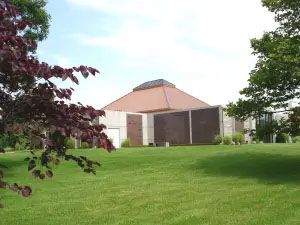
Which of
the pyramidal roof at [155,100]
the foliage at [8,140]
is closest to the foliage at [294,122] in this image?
the foliage at [8,140]

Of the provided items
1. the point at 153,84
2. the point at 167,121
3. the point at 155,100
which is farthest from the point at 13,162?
the point at 153,84

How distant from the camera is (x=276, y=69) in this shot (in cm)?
1991

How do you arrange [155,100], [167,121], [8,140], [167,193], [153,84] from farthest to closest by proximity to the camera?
[153,84] → [155,100] → [167,121] → [167,193] → [8,140]

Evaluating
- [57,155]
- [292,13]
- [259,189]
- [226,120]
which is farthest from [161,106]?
[57,155]

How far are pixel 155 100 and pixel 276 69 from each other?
184 ft

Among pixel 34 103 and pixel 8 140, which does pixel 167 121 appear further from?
pixel 34 103

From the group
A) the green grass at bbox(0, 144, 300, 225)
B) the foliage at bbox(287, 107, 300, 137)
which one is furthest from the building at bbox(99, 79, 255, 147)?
the foliage at bbox(287, 107, 300, 137)

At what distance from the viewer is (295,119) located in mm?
20453

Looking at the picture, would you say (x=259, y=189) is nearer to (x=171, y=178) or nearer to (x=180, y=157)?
(x=171, y=178)

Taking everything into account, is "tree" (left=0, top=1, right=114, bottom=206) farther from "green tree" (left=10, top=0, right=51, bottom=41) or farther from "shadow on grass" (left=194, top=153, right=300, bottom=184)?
"green tree" (left=10, top=0, right=51, bottom=41)

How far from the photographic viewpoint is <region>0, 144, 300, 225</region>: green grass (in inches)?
504

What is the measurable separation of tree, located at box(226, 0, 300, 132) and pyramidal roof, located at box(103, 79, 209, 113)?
164 feet

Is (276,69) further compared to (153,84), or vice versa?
(153,84)

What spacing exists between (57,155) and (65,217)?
29.3 feet
